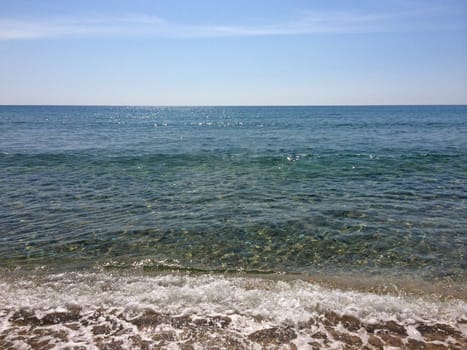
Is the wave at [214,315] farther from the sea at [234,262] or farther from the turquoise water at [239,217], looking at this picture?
the turquoise water at [239,217]

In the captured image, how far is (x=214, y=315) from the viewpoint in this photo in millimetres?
6379

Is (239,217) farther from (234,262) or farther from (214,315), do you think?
(214,315)

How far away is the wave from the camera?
18.5 ft

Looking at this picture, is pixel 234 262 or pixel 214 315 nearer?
pixel 214 315

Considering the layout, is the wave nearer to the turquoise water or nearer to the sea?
the sea

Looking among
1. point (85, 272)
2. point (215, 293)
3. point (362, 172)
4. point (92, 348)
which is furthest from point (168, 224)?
point (362, 172)

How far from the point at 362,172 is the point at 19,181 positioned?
21.4 m

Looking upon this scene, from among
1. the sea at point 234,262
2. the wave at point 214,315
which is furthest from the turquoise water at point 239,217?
the wave at point 214,315

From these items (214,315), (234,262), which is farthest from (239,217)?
(214,315)

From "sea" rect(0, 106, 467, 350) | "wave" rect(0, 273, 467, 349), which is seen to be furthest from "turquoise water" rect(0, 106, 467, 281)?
"wave" rect(0, 273, 467, 349)

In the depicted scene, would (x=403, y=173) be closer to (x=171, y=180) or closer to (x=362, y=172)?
(x=362, y=172)

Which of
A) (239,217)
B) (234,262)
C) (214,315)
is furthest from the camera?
(239,217)

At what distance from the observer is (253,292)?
285 inches

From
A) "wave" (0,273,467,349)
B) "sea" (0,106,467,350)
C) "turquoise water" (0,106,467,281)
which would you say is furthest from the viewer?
"turquoise water" (0,106,467,281)
